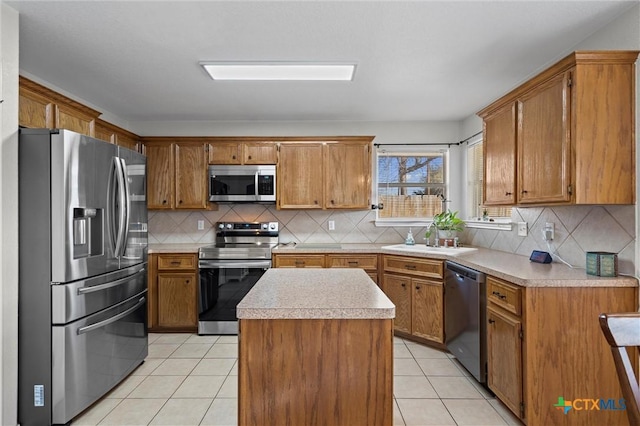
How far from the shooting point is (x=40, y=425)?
6.66ft

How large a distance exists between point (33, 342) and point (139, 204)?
1.14 metres

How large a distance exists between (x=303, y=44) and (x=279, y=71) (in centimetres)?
47

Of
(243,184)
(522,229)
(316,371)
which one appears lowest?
(316,371)

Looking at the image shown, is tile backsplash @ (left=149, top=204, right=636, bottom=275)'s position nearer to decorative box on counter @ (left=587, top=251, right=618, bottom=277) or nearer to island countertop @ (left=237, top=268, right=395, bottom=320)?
decorative box on counter @ (left=587, top=251, right=618, bottom=277)

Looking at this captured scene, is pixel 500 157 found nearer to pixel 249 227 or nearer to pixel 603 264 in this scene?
pixel 603 264

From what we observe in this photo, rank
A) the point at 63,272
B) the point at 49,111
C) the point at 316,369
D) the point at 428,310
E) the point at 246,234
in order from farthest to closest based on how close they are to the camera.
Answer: the point at 246,234 → the point at 428,310 → the point at 49,111 → the point at 63,272 → the point at 316,369

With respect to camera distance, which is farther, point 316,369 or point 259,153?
point 259,153

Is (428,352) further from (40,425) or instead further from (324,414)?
(40,425)

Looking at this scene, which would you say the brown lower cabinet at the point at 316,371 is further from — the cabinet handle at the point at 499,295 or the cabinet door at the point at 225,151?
the cabinet door at the point at 225,151

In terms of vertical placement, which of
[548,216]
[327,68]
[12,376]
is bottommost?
[12,376]

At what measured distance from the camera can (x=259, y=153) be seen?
4.01 meters

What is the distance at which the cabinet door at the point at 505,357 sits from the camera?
204cm

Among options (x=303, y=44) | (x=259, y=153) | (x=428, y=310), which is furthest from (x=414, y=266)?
(x=303, y=44)

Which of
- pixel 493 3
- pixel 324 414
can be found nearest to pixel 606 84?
pixel 493 3
